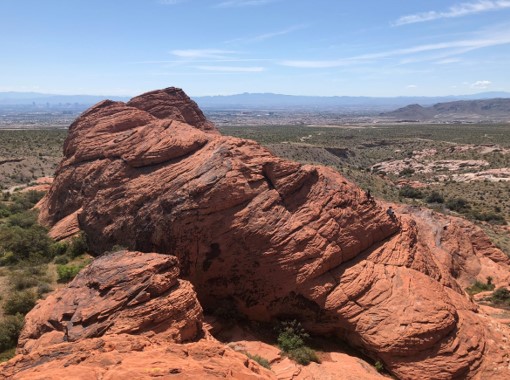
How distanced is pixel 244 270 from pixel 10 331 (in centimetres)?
1135

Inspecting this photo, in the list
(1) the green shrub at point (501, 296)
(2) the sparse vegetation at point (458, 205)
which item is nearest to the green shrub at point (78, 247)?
(1) the green shrub at point (501, 296)

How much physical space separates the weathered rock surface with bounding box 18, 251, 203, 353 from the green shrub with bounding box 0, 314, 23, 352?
968mm

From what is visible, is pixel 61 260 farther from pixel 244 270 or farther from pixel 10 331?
pixel 244 270

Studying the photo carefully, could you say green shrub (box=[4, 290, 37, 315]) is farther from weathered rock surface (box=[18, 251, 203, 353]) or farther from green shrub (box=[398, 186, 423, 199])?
green shrub (box=[398, 186, 423, 199])

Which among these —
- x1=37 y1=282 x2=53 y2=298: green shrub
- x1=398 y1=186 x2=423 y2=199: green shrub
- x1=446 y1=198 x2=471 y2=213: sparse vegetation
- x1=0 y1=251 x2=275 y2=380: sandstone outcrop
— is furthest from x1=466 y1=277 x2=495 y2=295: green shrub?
x1=398 y1=186 x2=423 y2=199: green shrub

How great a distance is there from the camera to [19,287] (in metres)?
22.6

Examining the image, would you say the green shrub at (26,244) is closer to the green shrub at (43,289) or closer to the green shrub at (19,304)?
the green shrub at (43,289)

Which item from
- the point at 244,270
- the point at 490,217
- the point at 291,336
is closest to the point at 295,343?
the point at 291,336

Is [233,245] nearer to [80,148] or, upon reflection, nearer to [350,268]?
[350,268]

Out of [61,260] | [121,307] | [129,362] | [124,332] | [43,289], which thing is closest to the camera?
[129,362]

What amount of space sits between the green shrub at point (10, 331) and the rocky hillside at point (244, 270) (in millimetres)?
1062

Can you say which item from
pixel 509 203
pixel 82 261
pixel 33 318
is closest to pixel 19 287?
pixel 82 261

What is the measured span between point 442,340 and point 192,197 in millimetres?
14540

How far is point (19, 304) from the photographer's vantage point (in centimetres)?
2033
